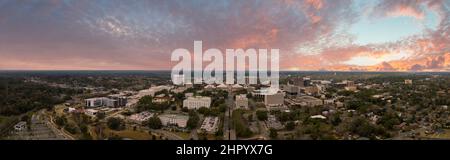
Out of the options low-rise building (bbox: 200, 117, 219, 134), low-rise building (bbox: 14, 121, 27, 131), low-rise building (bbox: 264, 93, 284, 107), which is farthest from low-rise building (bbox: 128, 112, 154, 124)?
low-rise building (bbox: 264, 93, 284, 107)

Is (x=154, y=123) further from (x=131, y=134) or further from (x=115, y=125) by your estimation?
(x=115, y=125)

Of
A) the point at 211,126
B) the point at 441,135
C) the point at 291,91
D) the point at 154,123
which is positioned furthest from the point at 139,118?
the point at 291,91

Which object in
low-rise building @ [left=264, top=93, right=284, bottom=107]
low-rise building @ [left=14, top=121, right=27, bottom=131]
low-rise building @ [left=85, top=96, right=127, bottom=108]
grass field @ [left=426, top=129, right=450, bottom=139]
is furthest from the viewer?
low-rise building @ [left=264, top=93, right=284, bottom=107]

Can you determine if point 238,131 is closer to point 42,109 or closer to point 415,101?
point 42,109

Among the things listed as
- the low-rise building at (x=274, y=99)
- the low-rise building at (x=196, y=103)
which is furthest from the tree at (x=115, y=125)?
the low-rise building at (x=274, y=99)

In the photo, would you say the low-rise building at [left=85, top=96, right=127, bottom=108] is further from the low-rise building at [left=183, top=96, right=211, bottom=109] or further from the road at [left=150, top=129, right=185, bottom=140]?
the road at [left=150, top=129, right=185, bottom=140]

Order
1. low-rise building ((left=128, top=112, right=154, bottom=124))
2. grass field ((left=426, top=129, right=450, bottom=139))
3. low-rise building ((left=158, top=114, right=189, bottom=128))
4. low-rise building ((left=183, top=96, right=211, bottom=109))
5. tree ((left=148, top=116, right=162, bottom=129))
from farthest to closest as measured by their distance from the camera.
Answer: low-rise building ((left=183, top=96, right=211, bottom=109)) → low-rise building ((left=128, top=112, right=154, bottom=124)) → low-rise building ((left=158, top=114, right=189, bottom=128)) → tree ((left=148, top=116, right=162, bottom=129)) → grass field ((left=426, top=129, right=450, bottom=139))

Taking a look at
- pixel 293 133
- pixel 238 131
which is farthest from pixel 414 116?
pixel 238 131
